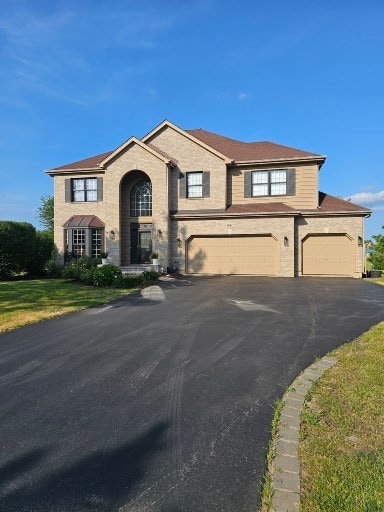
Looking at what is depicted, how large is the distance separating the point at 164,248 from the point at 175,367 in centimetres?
1539

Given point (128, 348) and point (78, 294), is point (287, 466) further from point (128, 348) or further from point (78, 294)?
point (78, 294)

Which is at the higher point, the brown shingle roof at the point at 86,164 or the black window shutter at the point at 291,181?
the brown shingle roof at the point at 86,164

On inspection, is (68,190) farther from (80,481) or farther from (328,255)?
(80,481)

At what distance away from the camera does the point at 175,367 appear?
4.99 meters

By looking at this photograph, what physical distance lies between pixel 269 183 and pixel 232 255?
5.52 m

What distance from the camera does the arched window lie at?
70.6 ft

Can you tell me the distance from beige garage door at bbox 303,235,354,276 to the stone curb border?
1611cm

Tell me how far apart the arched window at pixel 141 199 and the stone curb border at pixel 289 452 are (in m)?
18.4

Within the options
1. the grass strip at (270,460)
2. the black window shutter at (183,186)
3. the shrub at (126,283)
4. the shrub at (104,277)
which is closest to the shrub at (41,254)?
the shrub at (104,277)

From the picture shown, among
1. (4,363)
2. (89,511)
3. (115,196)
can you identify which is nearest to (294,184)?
(115,196)

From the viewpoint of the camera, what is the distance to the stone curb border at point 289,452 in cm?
234

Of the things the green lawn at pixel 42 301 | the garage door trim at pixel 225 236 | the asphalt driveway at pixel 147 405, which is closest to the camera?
the asphalt driveway at pixel 147 405

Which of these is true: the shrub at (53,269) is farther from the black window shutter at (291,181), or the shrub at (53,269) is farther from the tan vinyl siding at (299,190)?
the black window shutter at (291,181)

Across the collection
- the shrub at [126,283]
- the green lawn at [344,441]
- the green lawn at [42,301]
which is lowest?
the green lawn at [344,441]
